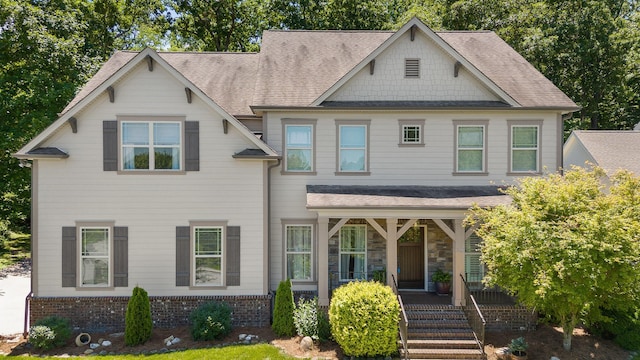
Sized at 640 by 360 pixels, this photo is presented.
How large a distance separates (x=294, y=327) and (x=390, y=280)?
300 cm

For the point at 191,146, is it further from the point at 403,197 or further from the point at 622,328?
the point at 622,328

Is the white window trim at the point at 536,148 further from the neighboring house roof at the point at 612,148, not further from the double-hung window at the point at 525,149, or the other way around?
the neighboring house roof at the point at 612,148

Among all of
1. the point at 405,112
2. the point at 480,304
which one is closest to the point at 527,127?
the point at 405,112

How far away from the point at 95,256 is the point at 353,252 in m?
7.78

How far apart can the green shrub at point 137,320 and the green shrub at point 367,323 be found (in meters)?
5.08

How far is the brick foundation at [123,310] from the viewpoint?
12.1 m

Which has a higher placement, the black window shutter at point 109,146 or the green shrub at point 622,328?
the black window shutter at point 109,146

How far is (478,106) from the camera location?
43.8 feet

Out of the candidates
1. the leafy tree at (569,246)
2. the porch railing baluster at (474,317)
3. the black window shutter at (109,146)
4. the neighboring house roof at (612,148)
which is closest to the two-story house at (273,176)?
the black window shutter at (109,146)

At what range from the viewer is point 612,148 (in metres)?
18.8

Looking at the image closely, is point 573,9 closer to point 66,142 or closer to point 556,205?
point 556,205

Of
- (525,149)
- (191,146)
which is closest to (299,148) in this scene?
(191,146)

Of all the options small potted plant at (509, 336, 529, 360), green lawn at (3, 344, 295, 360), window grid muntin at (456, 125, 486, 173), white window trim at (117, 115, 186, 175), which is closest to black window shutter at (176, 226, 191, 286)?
white window trim at (117, 115, 186, 175)

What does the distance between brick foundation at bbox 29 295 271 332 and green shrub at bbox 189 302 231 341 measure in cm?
64
